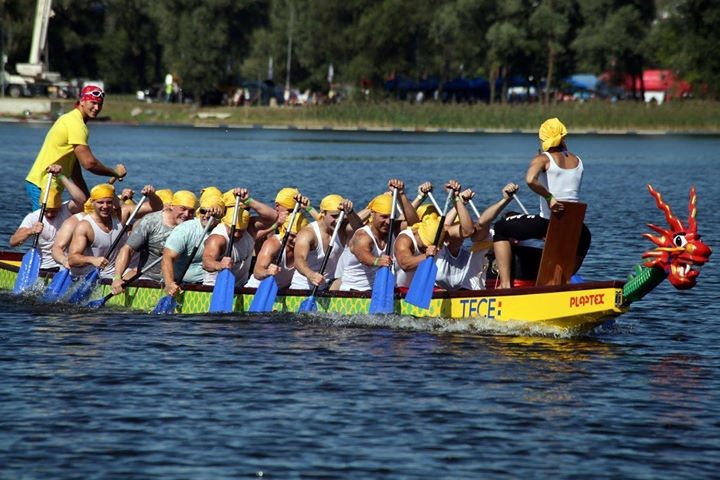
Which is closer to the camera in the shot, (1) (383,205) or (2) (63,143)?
(1) (383,205)

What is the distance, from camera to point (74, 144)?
18.0 m

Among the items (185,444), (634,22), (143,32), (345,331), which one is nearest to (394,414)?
(185,444)

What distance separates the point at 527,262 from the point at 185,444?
19.5ft

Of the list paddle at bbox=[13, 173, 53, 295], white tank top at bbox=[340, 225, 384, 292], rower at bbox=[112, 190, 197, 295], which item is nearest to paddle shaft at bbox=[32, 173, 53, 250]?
paddle at bbox=[13, 173, 53, 295]

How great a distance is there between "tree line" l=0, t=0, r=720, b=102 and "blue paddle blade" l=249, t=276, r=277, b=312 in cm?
7164

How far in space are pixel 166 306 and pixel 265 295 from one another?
1331 mm

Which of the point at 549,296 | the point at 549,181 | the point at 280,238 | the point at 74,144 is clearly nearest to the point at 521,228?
the point at 549,181

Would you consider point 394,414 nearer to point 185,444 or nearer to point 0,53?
point 185,444

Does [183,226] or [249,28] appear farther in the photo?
[249,28]

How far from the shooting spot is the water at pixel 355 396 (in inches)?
436

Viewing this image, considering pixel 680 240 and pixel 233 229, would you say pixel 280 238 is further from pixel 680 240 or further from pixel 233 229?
pixel 680 240

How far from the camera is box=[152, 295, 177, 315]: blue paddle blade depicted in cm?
1744

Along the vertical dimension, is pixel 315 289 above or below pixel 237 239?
below

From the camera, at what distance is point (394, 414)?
1254 cm
